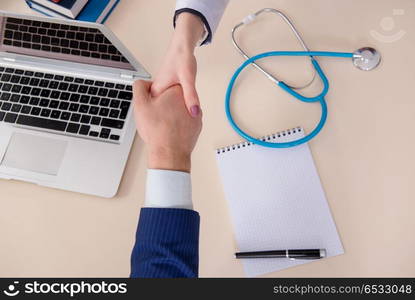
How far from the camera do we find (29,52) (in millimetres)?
893

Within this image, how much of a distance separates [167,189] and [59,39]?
1.43 feet

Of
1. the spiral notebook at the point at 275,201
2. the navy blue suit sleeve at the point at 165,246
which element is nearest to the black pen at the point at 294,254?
the spiral notebook at the point at 275,201

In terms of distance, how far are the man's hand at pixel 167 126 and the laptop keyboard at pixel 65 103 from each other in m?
0.15

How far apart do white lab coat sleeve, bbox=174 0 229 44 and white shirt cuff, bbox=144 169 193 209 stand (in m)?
0.34

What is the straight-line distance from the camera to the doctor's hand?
2.25 feet

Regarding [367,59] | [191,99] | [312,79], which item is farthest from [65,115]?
[367,59]

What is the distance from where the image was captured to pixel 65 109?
87 cm

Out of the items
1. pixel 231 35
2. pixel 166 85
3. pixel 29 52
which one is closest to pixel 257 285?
pixel 166 85

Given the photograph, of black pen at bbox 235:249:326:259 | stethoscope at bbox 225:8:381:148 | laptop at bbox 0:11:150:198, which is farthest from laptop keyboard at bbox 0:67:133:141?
black pen at bbox 235:249:326:259

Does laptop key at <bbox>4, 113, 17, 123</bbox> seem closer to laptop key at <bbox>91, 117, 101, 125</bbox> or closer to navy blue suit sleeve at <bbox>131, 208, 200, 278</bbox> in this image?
laptop key at <bbox>91, 117, 101, 125</bbox>

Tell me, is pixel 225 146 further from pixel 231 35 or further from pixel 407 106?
pixel 407 106

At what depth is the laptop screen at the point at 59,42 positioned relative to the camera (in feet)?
2.51

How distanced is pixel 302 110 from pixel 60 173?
1.81 feet

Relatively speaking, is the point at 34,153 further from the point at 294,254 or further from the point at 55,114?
the point at 294,254
